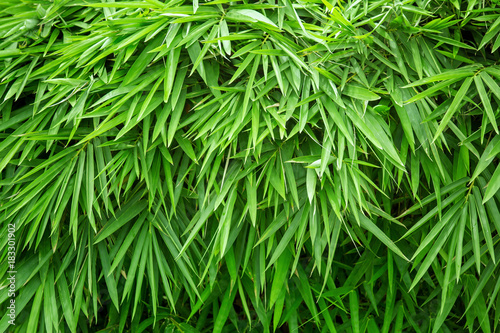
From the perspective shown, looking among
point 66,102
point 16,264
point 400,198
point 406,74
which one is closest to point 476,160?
point 400,198

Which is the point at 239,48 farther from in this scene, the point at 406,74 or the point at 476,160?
the point at 476,160

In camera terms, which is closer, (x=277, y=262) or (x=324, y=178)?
(x=324, y=178)

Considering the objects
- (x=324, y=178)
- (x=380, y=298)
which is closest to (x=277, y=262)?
(x=324, y=178)

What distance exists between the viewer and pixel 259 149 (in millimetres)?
1008

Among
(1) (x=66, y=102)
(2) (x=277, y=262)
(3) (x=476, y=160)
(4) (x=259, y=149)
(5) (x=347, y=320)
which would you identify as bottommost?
(5) (x=347, y=320)

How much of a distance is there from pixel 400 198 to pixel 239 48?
598 millimetres

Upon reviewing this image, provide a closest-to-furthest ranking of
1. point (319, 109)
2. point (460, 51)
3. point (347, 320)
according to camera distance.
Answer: point (319, 109) → point (460, 51) → point (347, 320)

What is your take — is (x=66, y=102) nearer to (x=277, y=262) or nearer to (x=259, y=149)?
(x=259, y=149)

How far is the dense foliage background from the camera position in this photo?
1007 millimetres

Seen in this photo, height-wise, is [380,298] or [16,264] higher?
[16,264]

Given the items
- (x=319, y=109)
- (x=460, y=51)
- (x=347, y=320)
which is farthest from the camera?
(x=347, y=320)

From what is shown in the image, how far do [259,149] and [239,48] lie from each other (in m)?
0.27

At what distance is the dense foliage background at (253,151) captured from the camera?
3.30ft

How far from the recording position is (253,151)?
104 centimetres
